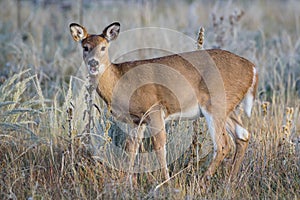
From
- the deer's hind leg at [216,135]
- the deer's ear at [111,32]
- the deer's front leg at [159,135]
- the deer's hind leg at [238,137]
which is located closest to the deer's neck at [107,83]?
the deer's ear at [111,32]

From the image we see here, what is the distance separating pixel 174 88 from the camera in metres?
5.92

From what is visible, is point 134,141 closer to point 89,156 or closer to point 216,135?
point 89,156

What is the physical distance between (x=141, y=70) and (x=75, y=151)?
3.55ft

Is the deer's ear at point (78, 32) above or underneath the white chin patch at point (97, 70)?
above

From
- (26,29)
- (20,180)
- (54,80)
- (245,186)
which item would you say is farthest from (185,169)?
(26,29)

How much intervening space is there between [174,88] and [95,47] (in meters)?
0.90

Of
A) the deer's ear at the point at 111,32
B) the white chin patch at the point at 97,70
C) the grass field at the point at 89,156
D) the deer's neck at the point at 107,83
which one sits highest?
the deer's ear at the point at 111,32

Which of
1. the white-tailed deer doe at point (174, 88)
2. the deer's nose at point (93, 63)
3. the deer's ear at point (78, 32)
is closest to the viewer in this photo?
the deer's nose at point (93, 63)

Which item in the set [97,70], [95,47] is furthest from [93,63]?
[95,47]

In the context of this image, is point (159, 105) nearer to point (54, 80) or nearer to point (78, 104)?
point (78, 104)

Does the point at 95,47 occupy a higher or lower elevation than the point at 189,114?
higher

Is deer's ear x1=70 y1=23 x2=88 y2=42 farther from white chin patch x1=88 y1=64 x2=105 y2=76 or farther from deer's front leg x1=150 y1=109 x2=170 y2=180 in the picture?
deer's front leg x1=150 y1=109 x2=170 y2=180

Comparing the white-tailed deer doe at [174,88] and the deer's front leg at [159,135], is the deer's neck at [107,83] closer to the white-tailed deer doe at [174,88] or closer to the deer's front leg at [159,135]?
the white-tailed deer doe at [174,88]

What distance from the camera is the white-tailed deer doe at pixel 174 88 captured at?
19.0 ft
